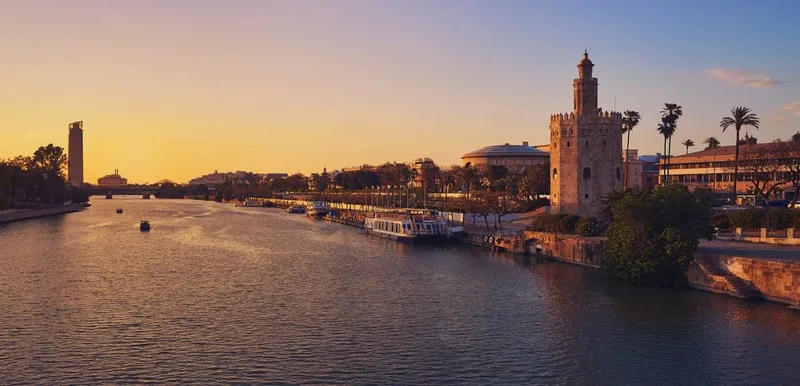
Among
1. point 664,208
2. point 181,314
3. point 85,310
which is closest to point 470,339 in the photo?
point 181,314

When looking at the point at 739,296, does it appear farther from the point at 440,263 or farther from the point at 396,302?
the point at 440,263

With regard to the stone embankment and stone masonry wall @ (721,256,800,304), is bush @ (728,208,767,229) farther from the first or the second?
stone masonry wall @ (721,256,800,304)

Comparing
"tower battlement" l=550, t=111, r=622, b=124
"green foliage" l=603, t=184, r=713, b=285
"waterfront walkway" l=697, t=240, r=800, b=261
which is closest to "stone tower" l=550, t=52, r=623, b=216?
"tower battlement" l=550, t=111, r=622, b=124

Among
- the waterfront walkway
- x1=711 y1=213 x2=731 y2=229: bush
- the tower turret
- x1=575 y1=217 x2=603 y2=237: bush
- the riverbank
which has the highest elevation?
the tower turret

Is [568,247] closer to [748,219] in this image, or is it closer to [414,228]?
[748,219]

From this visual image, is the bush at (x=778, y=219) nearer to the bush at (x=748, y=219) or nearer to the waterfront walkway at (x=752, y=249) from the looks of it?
the bush at (x=748, y=219)

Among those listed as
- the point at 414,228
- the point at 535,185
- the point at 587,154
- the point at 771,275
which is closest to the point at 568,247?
the point at 587,154
